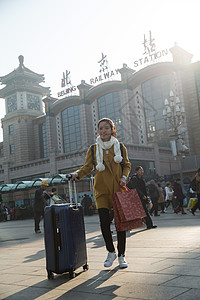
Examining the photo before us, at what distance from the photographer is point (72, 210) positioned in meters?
3.80

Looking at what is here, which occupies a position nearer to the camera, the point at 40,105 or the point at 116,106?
the point at 116,106

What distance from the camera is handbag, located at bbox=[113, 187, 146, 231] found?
389cm

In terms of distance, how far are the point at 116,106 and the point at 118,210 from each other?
136 feet

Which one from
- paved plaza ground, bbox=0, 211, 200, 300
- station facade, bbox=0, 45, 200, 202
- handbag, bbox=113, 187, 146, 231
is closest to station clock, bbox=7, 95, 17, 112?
station facade, bbox=0, 45, 200, 202

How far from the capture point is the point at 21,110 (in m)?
57.6

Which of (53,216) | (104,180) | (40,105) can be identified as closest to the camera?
(53,216)

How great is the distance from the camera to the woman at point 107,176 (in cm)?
403

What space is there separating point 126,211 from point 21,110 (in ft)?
183

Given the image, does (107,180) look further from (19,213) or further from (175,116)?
(19,213)

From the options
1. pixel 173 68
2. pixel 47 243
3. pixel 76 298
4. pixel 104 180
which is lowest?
pixel 76 298

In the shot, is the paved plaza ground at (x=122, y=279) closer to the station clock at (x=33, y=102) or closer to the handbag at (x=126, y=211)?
the handbag at (x=126, y=211)

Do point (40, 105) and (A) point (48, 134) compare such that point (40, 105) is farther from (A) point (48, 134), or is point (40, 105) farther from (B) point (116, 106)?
(B) point (116, 106)

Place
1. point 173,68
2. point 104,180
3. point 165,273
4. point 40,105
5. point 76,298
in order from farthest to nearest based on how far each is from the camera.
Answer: point 40,105 → point 173,68 → point 104,180 → point 165,273 → point 76,298

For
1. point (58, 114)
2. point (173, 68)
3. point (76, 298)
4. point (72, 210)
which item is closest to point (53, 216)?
point (72, 210)
